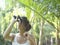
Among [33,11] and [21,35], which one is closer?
[21,35]

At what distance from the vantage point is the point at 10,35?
924 millimetres

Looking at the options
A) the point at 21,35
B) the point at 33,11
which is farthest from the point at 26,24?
the point at 33,11

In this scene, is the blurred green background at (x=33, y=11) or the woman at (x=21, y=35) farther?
the blurred green background at (x=33, y=11)

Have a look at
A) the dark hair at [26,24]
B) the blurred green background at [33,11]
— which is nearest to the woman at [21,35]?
the dark hair at [26,24]

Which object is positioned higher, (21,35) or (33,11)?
(33,11)

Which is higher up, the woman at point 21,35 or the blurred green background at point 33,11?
the blurred green background at point 33,11

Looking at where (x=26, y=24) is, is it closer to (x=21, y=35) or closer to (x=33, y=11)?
(x=21, y=35)

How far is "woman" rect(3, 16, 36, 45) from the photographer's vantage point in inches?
35.8

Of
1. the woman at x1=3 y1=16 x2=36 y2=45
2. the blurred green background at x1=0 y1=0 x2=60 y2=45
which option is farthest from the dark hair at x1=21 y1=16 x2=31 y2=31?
the blurred green background at x1=0 y1=0 x2=60 y2=45

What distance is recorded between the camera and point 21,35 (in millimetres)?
972

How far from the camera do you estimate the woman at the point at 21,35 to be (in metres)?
0.91

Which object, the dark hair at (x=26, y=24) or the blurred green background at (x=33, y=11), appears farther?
the blurred green background at (x=33, y=11)

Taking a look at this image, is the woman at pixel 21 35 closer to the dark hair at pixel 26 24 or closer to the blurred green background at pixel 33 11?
the dark hair at pixel 26 24

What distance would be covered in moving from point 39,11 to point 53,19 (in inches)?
8.1
